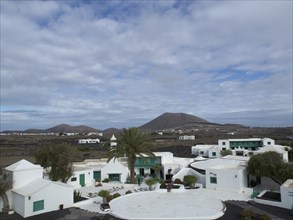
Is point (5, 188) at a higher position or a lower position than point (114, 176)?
higher

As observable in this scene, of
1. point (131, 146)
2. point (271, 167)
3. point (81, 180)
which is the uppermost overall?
point (131, 146)

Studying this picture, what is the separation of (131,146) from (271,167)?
17.5 metres

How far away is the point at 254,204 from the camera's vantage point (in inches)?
1097

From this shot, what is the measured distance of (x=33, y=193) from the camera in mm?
25516

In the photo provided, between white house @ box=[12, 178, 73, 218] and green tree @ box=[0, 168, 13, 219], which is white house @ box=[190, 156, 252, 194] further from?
green tree @ box=[0, 168, 13, 219]

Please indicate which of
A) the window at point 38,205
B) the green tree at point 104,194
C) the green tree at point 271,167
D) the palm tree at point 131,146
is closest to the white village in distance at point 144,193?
the window at point 38,205

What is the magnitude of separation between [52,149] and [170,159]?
22.0m

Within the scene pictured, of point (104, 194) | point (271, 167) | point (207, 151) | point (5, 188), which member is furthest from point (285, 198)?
point (207, 151)

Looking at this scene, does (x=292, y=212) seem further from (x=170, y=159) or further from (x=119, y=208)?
(x=170, y=159)

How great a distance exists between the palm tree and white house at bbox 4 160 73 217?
37.9 ft

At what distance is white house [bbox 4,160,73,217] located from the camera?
25375 millimetres

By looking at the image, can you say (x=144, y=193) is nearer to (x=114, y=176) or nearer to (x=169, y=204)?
(x=169, y=204)

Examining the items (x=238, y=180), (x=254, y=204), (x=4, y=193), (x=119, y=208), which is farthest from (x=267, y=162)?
(x=4, y=193)

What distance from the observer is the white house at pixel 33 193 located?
2538 cm
